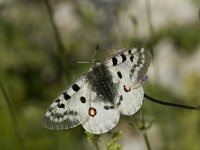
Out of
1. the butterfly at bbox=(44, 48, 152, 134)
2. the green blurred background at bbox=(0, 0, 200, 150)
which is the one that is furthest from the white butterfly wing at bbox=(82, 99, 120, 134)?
the green blurred background at bbox=(0, 0, 200, 150)

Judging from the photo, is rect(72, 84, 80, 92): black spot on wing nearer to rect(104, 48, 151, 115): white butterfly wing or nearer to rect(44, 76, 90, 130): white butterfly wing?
rect(44, 76, 90, 130): white butterfly wing

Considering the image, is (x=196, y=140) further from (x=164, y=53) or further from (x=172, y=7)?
(x=172, y=7)

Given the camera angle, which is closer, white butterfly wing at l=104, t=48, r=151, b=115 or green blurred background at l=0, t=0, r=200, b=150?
white butterfly wing at l=104, t=48, r=151, b=115

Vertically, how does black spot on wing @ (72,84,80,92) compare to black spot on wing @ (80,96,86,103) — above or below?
Result: above

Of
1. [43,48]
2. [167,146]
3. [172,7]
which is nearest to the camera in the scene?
[167,146]

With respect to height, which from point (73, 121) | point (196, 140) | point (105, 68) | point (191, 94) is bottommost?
point (196, 140)

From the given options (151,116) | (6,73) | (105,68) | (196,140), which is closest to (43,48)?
(6,73)

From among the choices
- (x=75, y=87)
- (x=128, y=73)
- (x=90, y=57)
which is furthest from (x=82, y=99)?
(x=90, y=57)

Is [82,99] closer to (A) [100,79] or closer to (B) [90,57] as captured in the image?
(A) [100,79]
